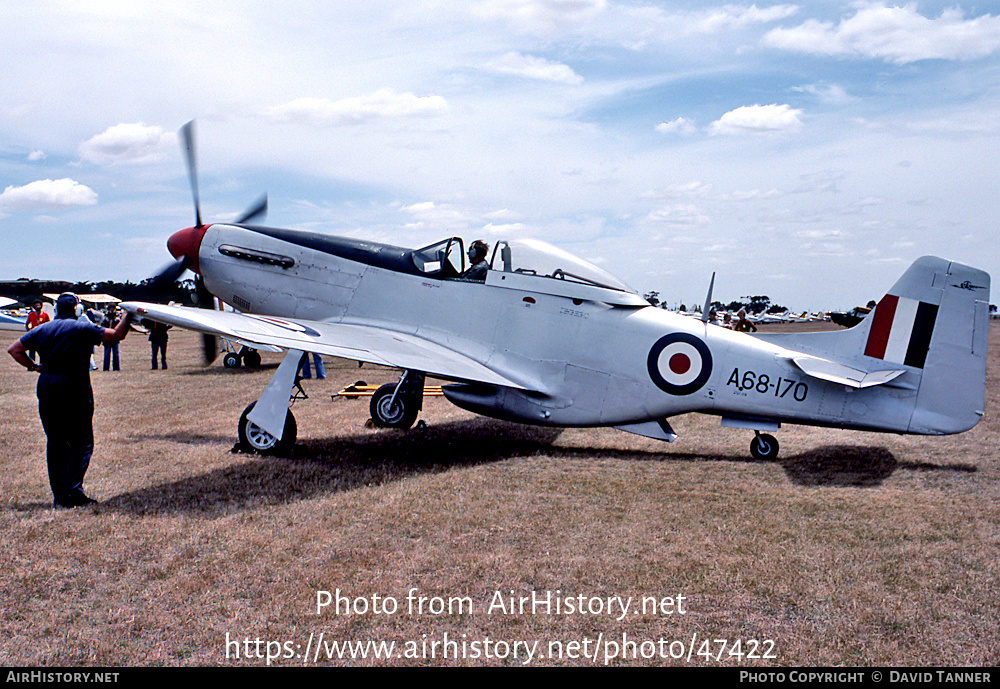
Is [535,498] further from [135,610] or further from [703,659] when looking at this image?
[135,610]

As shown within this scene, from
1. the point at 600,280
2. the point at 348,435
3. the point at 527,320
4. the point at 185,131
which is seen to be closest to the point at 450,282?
the point at 527,320

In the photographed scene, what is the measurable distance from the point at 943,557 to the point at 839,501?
1.33 m

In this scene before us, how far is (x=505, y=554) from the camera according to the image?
4.69 metres

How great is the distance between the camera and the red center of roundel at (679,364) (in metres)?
7.72

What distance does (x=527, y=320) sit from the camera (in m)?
8.20

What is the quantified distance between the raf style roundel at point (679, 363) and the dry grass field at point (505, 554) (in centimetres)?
84

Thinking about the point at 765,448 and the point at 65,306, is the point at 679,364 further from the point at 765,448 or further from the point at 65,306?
the point at 65,306

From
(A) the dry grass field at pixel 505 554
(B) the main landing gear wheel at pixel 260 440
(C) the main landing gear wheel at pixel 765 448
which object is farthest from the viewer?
(C) the main landing gear wheel at pixel 765 448

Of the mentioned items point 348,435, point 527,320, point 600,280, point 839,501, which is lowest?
point 348,435

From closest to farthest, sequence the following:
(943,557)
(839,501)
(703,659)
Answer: (703,659), (943,557), (839,501)

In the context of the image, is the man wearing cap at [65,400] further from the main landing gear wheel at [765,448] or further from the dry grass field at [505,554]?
the main landing gear wheel at [765,448]

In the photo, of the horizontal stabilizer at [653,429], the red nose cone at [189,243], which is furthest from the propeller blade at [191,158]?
the horizontal stabilizer at [653,429]

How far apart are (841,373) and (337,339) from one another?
5307 millimetres

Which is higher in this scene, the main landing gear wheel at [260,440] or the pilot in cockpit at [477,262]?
the pilot in cockpit at [477,262]
